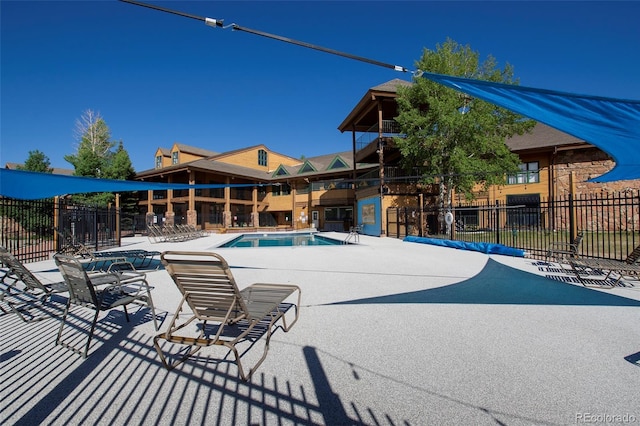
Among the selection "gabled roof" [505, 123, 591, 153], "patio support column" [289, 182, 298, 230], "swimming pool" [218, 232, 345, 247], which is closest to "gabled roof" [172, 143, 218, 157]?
"patio support column" [289, 182, 298, 230]

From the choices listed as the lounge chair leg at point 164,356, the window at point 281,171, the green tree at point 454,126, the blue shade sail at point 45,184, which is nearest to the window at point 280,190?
the window at point 281,171

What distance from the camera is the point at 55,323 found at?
3.69 m

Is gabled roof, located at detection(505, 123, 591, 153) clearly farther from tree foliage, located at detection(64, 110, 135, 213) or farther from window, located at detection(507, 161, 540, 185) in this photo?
tree foliage, located at detection(64, 110, 135, 213)

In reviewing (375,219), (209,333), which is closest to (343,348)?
(209,333)

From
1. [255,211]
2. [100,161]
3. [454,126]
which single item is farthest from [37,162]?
[454,126]

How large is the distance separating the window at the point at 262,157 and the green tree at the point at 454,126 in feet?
74.6

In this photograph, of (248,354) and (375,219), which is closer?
(248,354)

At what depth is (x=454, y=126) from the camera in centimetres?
1697

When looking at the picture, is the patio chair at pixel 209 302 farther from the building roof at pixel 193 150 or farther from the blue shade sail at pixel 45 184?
the building roof at pixel 193 150

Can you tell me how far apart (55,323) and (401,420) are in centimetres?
395

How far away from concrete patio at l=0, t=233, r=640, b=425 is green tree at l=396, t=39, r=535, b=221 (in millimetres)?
14323

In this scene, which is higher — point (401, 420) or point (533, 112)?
point (533, 112)

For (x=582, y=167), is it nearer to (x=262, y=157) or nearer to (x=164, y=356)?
(x=164, y=356)

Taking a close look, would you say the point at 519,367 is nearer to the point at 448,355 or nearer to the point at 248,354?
the point at 448,355
